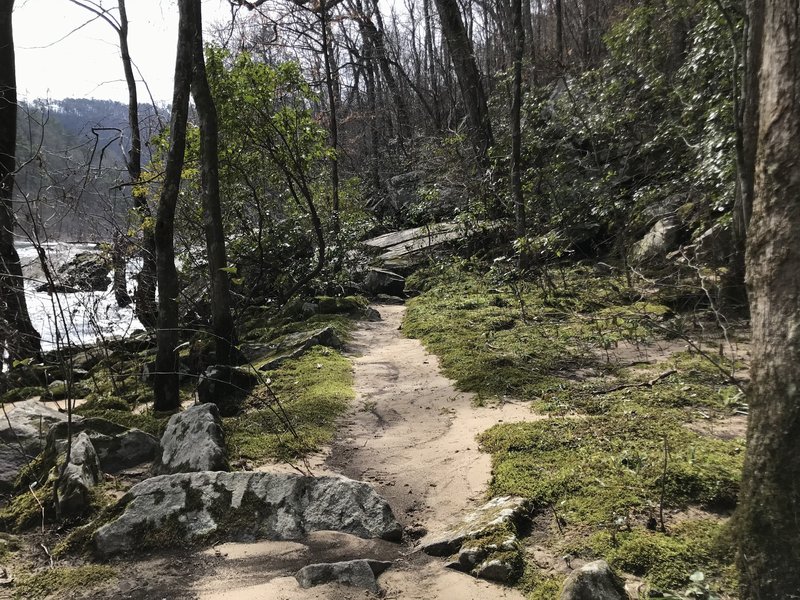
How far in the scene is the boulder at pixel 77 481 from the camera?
3674 mm

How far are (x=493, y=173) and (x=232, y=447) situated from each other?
10.00 m

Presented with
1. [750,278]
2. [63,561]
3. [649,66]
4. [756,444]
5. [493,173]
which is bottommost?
[63,561]

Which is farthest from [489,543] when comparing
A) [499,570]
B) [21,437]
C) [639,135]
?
[639,135]

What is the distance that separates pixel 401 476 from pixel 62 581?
7.69 ft

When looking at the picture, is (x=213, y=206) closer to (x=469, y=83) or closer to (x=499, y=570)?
(x=499, y=570)

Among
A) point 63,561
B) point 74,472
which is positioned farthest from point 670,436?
point 74,472

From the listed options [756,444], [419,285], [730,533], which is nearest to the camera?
[756,444]

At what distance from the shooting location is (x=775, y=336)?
2078 mm

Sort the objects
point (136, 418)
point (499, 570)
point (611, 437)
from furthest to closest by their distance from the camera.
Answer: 1. point (136, 418)
2. point (611, 437)
3. point (499, 570)

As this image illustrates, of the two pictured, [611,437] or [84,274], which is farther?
[84,274]

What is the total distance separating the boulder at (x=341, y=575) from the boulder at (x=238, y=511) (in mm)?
461

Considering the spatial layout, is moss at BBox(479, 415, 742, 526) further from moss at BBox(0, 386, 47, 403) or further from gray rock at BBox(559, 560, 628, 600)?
moss at BBox(0, 386, 47, 403)

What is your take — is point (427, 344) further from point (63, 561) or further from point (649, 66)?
point (649, 66)

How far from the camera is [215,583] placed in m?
2.85
